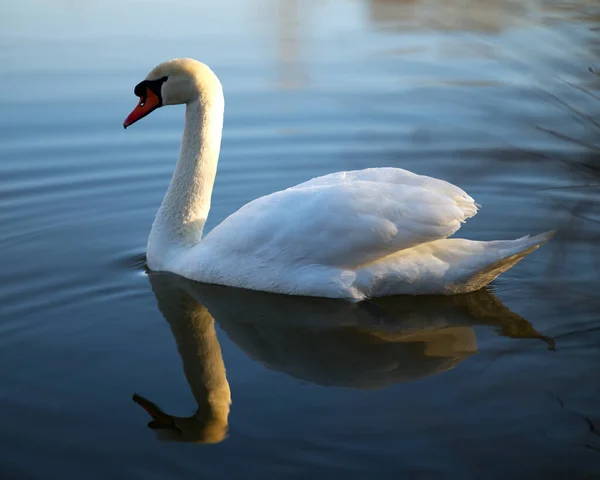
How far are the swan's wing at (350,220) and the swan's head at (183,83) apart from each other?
1164 millimetres

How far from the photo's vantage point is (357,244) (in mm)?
5598

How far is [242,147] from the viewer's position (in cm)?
949

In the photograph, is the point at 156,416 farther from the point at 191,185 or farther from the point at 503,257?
the point at 191,185

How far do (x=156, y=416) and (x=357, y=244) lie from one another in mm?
1845

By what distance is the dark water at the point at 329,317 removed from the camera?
6.17 feet

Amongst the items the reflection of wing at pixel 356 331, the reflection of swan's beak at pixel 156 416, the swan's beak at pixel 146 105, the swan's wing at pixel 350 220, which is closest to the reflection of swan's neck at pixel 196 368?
the reflection of swan's beak at pixel 156 416

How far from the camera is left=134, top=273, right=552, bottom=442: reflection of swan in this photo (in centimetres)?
468

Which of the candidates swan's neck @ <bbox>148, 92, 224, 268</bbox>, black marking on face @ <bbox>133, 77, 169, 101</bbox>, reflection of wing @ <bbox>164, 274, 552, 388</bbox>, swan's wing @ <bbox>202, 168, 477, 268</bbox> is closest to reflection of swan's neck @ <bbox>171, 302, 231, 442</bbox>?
reflection of wing @ <bbox>164, 274, 552, 388</bbox>

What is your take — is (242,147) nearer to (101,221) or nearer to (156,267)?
(101,221)

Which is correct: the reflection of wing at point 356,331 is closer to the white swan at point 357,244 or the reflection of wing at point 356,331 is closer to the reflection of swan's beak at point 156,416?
the white swan at point 357,244

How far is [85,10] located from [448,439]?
15.7 meters

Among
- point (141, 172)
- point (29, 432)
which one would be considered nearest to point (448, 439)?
point (29, 432)

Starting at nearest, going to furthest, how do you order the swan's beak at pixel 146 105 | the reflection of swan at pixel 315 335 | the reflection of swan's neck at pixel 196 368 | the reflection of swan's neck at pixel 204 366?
1. the reflection of swan's neck at pixel 196 368
2. the reflection of swan's neck at pixel 204 366
3. the reflection of swan at pixel 315 335
4. the swan's beak at pixel 146 105

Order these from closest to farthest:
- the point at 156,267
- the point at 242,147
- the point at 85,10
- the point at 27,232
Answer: the point at 156,267 < the point at 27,232 < the point at 242,147 < the point at 85,10
